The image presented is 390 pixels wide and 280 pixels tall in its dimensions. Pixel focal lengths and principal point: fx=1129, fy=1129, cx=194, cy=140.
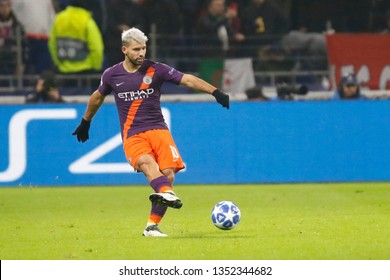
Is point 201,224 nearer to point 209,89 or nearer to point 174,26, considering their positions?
point 209,89

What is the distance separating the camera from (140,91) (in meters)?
11.4

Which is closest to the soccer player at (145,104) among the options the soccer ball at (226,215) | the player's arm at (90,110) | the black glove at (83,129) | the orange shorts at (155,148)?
the orange shorts at (155,148)

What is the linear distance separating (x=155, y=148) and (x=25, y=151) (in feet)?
23.7

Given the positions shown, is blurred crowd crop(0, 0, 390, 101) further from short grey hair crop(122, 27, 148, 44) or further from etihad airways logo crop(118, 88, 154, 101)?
short grey hair crop(122, 27, 148, 44)

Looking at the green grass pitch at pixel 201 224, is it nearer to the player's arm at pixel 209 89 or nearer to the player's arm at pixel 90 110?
the player's arm at pixel 90 110

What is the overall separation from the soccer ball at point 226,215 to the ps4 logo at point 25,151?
7031 mm

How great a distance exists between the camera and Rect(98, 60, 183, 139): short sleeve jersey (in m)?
11.4

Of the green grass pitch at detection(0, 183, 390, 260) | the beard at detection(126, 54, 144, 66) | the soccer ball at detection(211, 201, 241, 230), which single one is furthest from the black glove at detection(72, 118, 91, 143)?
the soccer ball at detection(211, 201, 241, 230)

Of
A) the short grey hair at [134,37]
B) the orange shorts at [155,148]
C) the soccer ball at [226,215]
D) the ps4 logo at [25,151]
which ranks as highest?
the short grey hair at [134,37]

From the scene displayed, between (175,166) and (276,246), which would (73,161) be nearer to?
(175,166)

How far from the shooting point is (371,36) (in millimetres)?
19500

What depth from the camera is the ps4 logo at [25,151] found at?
18.2 meters

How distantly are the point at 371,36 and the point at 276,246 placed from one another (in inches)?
398

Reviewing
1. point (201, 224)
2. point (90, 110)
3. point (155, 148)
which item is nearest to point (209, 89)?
point (155, 148)
